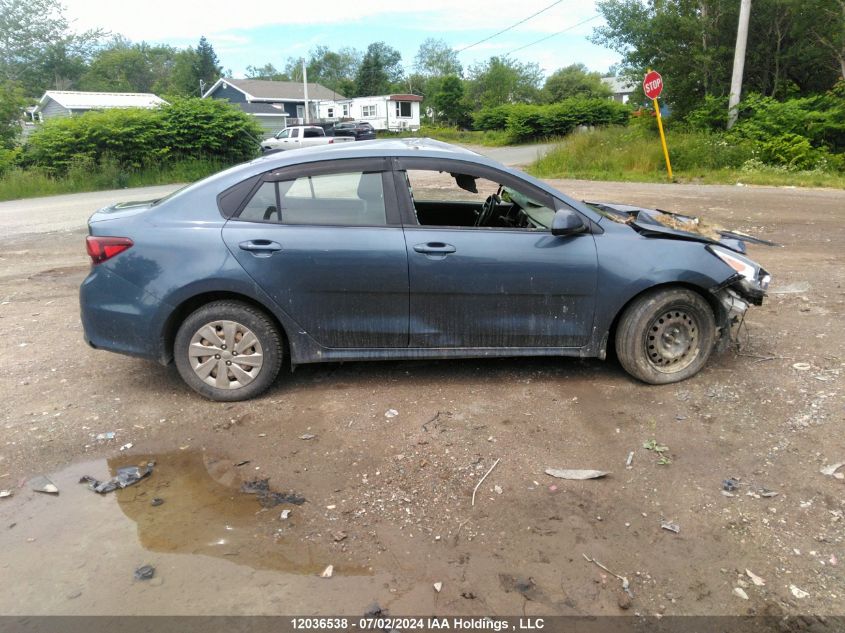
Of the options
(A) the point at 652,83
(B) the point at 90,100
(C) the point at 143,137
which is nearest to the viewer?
(A) the point at 652,83

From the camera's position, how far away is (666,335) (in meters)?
4.74

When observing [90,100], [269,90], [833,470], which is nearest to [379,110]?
[269,90]

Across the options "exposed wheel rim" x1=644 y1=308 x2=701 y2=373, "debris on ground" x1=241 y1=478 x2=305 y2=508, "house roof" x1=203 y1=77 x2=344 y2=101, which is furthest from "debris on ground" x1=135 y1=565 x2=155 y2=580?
"house roof" x1=203 y1=77 x2=344 y2=101

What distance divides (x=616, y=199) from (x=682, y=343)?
11.1m

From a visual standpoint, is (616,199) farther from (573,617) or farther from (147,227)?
(573,617)

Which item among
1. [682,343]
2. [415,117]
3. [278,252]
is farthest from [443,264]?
[415,117]

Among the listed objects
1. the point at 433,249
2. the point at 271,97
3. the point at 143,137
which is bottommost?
the point at 433,249

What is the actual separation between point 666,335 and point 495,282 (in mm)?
1328

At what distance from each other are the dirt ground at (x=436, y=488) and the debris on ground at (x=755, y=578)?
0.07 ft

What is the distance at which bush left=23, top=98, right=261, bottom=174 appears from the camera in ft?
71.4

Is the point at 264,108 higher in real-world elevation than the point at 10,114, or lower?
higher

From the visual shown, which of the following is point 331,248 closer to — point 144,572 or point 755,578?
point 144,572

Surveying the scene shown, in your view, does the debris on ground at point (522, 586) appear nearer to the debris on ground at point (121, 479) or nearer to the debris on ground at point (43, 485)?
the debris on ground at point (121, 479)

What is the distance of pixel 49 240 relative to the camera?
37.9 feet
